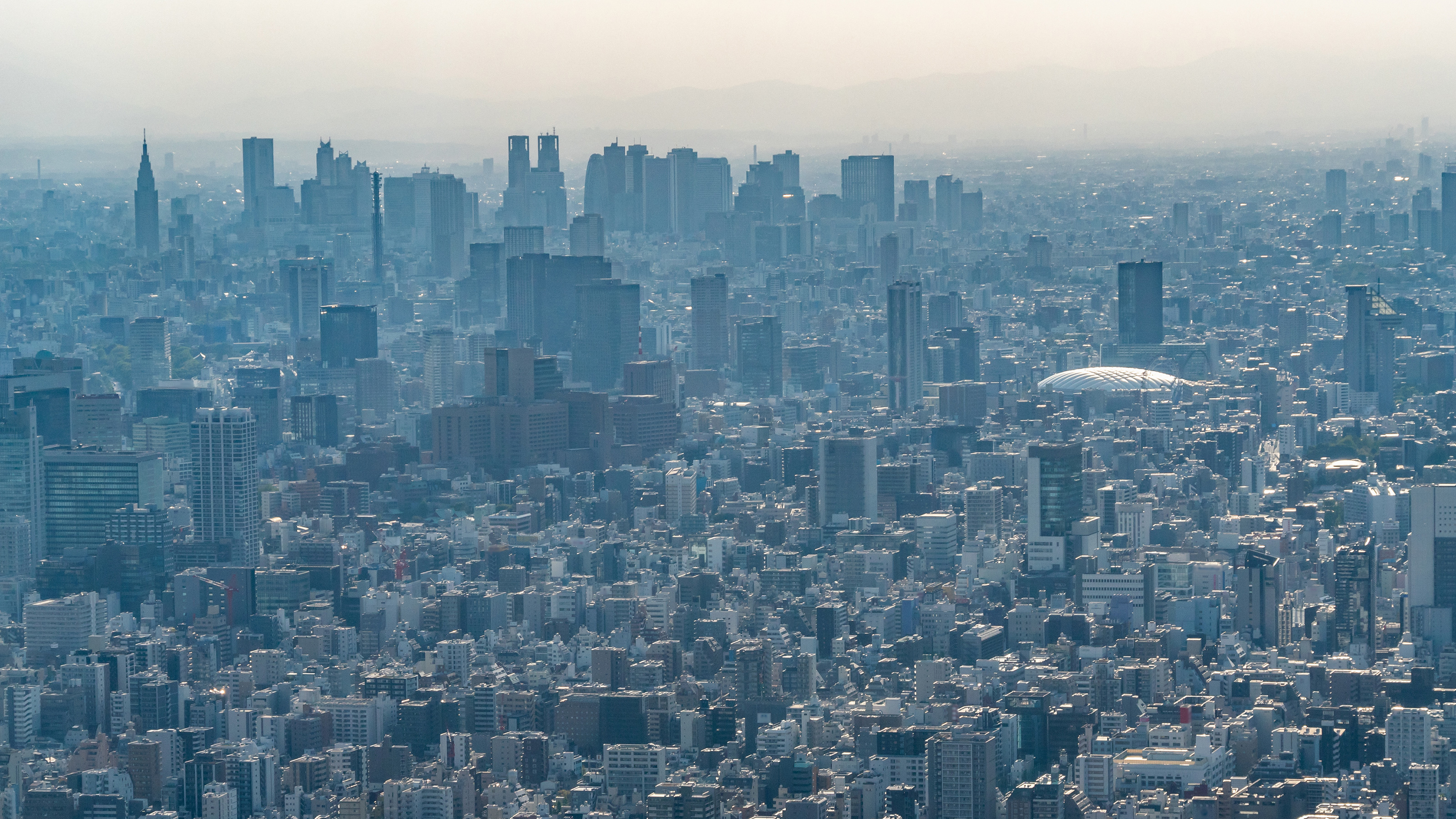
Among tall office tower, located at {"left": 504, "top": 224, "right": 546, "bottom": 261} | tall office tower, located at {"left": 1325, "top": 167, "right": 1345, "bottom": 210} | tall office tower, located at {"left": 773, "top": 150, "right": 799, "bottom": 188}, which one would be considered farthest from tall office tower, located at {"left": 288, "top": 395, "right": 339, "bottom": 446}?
tall office tower, located at {"left": 1325, "top": 167, "right": 1345, "bottom": 210}

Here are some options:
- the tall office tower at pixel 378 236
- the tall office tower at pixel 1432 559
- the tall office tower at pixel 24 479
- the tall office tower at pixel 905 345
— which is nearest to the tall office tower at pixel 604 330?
the tall office tower at pixel 905 345

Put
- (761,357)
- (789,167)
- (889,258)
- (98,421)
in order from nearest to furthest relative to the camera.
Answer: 1. (98,421)
2. (761,357)
3. (789,167)
4. (889,258)

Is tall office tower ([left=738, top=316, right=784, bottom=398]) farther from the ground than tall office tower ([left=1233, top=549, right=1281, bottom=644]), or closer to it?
farther from the ground

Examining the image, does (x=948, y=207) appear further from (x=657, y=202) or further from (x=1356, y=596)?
Answer: (x=1356, y=596)

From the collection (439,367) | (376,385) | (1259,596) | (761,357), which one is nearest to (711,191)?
(761,357)

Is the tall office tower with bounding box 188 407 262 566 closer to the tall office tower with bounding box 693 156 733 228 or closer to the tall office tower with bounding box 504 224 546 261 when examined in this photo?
the tall office tower with bounding box 504 224 546 261
